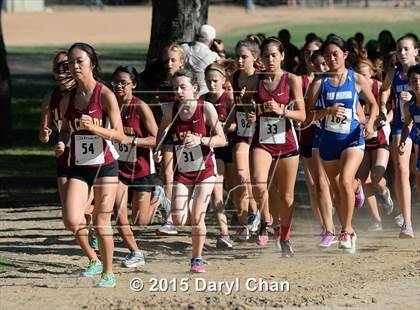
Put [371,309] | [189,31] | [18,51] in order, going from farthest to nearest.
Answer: [18,51] < [189,31] < [371,309]

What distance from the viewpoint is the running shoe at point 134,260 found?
41.3ft

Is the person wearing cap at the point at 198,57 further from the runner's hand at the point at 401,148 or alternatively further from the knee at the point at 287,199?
the knee at the point at 287,199

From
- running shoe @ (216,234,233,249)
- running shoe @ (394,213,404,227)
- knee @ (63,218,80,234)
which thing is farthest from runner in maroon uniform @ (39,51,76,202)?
running shoe @ (394,213,404,227)

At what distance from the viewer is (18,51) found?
52.2 metres

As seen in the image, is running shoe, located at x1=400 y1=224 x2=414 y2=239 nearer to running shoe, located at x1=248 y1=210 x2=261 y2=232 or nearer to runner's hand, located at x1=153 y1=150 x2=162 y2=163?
running shoe, located at x1=248 y1=210 x2=261 y2=232

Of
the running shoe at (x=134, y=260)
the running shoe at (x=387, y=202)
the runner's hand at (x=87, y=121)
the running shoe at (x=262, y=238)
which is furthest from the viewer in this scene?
the running shoe at (x=387, y=202)

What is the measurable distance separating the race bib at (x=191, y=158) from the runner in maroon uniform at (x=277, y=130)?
110 cm

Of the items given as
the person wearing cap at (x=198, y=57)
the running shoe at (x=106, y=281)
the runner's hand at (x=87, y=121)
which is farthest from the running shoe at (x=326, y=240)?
the runner's hand at (x=87, y=121)

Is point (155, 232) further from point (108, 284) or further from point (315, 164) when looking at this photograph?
point (108, 284)

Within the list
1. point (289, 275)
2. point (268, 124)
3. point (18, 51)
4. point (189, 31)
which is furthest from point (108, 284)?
point (18, 51)

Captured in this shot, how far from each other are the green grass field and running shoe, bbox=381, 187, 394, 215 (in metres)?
5.64

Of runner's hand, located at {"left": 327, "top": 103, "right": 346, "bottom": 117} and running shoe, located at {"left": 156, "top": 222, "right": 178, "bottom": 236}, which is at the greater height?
runner's hand, located at {"left": 327, "top": 103, "right": 346, "bottom": 117}

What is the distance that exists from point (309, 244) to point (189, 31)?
492 centimetres

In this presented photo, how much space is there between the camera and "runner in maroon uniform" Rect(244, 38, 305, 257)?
12844 millimetres
